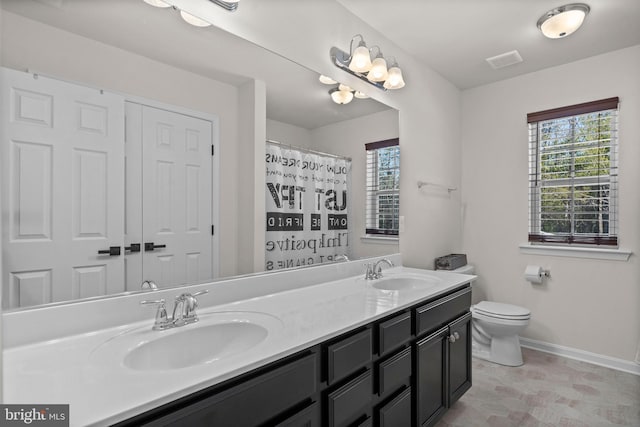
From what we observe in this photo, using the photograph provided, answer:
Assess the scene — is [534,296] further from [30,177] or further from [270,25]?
[30,177]

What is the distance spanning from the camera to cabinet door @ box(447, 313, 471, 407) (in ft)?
6.35

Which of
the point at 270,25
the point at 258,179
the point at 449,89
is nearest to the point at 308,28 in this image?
the point at 270,25

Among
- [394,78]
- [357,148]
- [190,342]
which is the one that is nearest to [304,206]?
[357,148]

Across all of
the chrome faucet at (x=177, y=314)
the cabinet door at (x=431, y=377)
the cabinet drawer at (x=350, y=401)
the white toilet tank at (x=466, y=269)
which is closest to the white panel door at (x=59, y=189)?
the chrome faucet at (x=177, y=314)

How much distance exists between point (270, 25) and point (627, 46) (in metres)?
2.80

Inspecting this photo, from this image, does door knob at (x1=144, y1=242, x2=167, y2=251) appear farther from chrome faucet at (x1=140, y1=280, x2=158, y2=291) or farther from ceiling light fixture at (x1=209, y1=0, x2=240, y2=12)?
ceiling light fixture at (x1=209, y1=0, x2=240, y2=12)

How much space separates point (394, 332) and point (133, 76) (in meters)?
1.45

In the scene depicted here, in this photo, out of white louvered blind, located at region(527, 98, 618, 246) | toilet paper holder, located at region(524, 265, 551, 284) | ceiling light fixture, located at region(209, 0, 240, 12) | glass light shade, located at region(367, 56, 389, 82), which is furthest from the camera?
toilet paper holder, located at region(524, 265, 551, 284)

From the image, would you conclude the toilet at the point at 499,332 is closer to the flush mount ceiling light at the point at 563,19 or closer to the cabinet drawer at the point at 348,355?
the cabinet drawer at the point at 348,355

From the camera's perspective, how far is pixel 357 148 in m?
2.26

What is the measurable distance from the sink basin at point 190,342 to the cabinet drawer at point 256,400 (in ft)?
0.43

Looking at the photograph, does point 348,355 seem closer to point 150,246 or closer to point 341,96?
point 150,246

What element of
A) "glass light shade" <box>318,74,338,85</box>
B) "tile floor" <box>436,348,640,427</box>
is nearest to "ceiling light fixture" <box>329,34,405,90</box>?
"glass light shade" <box>318,74,338,85</box>

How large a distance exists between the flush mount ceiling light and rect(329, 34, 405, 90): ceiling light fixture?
99cm
